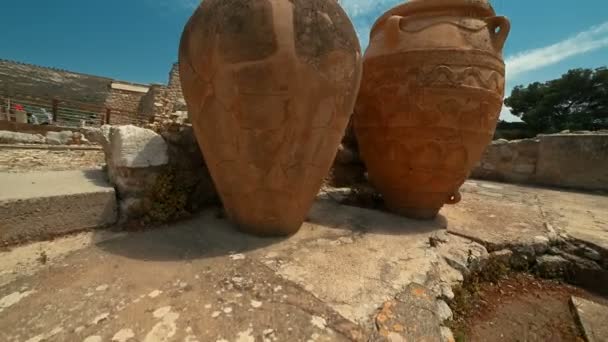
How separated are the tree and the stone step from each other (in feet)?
61.6

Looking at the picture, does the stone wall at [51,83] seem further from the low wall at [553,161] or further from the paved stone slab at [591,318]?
the paved stone slab at [591,318]

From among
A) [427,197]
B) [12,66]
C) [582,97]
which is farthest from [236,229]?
[12,66]

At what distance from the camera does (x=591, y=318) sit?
1.26 meters

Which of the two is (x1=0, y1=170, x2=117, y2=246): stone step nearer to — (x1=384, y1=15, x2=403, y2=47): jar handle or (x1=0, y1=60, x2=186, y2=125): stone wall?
(x1=384, y1=15, x2=403, y2=47): jar handle

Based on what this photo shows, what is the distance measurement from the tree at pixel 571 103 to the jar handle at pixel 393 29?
17200 millimetres

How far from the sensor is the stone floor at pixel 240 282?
823 mm

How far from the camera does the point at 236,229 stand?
158 centimetres

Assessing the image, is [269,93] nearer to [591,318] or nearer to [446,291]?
[446,291]

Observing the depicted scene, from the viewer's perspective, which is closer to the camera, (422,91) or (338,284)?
(338,284)

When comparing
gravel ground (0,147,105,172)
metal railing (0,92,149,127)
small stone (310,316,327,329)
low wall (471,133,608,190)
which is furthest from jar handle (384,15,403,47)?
metal railing (0,92,149,127)

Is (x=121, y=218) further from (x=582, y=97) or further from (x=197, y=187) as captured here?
(x=582, y=97)

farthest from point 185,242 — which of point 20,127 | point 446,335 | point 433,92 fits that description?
point 20,127

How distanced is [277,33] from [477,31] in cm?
136

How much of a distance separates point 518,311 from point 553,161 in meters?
4.58
